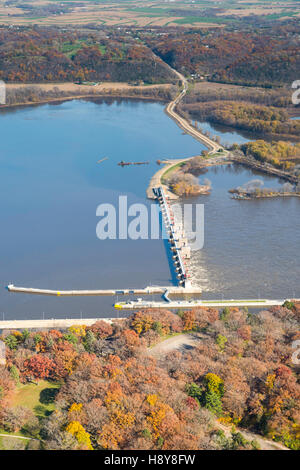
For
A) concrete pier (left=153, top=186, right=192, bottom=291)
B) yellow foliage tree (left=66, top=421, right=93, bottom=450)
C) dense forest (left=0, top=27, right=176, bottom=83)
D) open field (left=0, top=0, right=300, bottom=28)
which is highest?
open field (left=0, top=0, right=300, bottom=28)

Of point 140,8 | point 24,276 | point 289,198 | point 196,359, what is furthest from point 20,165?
point 140,8

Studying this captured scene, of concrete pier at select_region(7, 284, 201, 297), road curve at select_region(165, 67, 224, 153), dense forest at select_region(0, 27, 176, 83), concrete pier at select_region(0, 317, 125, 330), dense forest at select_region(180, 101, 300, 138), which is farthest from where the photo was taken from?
dense forest at select_region(0, 27, 176, 83)

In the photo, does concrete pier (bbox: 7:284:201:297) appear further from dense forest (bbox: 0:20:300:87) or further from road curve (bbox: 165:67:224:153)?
dense forest (bbox: 0:20:300:87)

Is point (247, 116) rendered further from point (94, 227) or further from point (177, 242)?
point (177, 242)

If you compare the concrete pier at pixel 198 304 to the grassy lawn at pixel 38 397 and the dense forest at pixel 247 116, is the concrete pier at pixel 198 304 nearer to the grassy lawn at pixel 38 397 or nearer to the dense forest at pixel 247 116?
the grassy lawn at pixel 38 397

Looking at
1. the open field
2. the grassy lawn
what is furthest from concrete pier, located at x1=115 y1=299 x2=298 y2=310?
the open field

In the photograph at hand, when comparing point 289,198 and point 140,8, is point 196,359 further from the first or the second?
point 140,8

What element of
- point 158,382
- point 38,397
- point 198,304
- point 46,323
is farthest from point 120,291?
point 158,382
